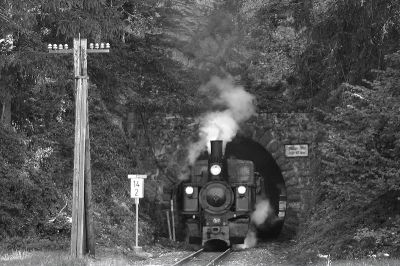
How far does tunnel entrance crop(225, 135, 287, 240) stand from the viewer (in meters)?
25.3

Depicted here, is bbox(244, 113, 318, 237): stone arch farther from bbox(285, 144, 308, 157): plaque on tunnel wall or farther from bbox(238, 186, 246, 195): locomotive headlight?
bbox(238, 186, 246, 195): locomotive headlight

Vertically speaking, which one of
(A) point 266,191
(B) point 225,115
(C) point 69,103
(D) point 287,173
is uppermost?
(C) point 69,103

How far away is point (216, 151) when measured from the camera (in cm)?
2112

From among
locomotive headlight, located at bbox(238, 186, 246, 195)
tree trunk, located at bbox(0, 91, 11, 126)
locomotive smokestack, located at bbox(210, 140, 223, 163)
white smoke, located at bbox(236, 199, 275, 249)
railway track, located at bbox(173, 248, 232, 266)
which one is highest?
tree trunk, located at bbox(0, 91, 11, 126)

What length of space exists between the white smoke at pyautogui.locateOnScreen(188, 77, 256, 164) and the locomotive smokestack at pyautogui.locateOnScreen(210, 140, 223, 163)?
1.69 m

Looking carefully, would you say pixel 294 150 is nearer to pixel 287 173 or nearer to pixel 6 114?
pixel 287 173

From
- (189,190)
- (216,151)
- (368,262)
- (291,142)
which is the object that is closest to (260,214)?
(291,142)

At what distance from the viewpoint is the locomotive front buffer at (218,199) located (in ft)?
66.5

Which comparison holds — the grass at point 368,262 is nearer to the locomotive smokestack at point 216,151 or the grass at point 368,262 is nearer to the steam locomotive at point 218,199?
the steam locomotive at point 218,199

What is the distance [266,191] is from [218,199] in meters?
6.08

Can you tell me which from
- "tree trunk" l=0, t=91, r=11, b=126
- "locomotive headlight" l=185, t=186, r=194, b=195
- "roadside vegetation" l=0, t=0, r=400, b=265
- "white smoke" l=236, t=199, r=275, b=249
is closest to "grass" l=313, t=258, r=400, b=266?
"roadside vegetation" l=0, t=0, r=400, b=265

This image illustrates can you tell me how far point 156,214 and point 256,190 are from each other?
363cm

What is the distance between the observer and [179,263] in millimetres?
15047

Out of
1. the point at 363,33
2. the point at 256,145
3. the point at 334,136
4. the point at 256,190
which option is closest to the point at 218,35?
the point at 256,145
